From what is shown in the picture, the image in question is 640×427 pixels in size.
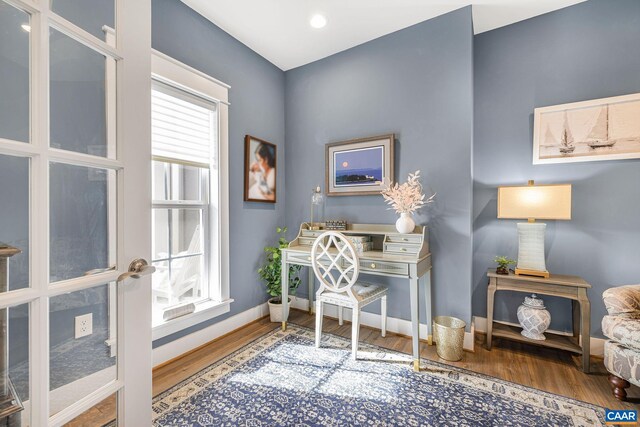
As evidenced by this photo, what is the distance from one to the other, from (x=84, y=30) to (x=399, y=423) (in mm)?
2234

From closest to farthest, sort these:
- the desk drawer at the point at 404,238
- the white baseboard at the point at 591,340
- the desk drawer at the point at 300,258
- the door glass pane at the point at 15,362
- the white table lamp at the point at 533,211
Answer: the door glass pane at the point at 15,362 < the white table lamp at the point at 533,211 < the white baseboard at the point at 591,340 < the desk drawer at the point at 404,238 < the desk drawer at the point at 300,258

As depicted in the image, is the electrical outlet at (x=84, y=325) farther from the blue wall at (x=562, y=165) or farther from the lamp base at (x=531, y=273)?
the blue wall at (x=562, y=165)

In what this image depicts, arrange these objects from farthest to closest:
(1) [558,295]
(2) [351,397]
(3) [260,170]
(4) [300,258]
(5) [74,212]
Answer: (3) [260,170]
(4) [300,258]
(1) [558,295]
(2) [351,397]
(5) [74,212]

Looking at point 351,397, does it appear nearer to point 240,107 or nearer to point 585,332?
point 585,332

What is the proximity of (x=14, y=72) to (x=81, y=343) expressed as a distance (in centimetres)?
84

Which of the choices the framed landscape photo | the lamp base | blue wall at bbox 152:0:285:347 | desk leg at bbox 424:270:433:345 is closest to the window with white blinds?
blue wall at bbox 152:0:285:347

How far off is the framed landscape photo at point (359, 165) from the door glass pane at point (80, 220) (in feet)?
7.46

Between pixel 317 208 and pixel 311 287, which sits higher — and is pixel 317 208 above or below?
above

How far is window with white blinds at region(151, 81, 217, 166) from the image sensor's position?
85.1 inches

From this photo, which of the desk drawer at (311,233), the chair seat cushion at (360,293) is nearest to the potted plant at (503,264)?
the chair seat cushion at (360,293)

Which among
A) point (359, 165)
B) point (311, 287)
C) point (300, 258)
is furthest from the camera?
point (311, 287)

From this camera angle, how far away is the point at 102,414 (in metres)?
0.94

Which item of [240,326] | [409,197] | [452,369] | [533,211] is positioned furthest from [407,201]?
[240,326]

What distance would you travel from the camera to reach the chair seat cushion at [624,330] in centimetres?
166
